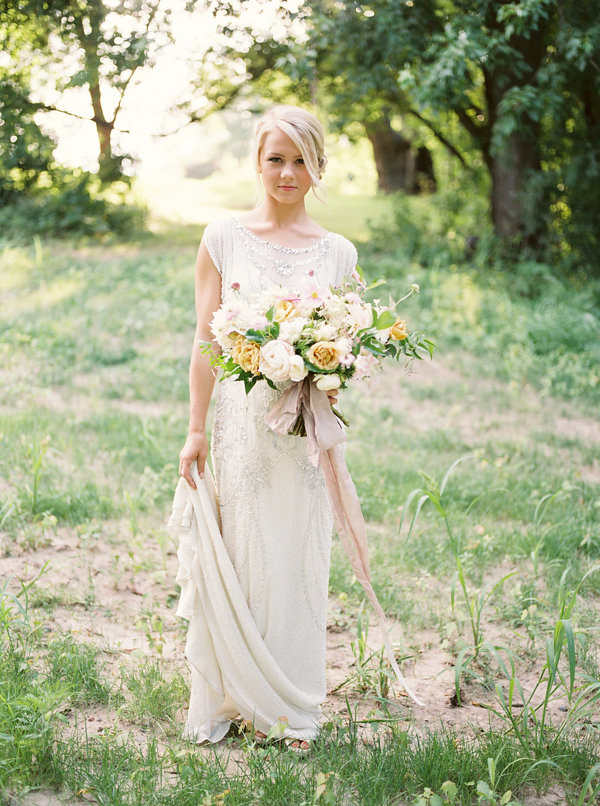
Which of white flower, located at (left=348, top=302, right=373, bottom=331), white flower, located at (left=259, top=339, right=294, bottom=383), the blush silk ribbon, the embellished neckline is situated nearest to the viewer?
white flower, located at (left=259, top=339, right=294, bottom=383)

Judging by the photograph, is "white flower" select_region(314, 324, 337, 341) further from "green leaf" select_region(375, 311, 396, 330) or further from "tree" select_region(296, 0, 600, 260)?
"tree" select_region(296, 0, 600, 260)

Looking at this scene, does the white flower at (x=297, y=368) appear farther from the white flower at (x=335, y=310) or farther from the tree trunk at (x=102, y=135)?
the tree trunk at (x=102, y=135)

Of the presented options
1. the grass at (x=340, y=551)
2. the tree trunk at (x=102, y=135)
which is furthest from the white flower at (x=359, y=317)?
the tree trunk at (x=102, y=135)

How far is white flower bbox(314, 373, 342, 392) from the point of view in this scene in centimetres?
284

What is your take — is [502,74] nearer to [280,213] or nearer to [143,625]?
[280,213]

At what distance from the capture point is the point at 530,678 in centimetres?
391

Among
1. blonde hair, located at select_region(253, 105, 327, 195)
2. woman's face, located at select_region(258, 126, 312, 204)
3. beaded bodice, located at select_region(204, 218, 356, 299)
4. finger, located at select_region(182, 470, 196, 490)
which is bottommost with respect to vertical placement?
finger, located at select_region(182, 470, 196, 490)

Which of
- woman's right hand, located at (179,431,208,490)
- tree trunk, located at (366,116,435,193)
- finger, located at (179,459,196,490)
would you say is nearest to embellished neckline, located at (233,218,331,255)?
woman's right hand, located at (179,431,208,490)

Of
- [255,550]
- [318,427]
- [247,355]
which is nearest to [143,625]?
[255,550]

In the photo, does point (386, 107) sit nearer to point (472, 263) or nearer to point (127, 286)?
point (472, 263)

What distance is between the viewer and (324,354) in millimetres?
2768

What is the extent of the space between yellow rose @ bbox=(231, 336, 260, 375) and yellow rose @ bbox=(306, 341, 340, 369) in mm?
173

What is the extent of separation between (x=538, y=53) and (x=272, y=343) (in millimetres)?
9148

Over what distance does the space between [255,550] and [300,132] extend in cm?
157
